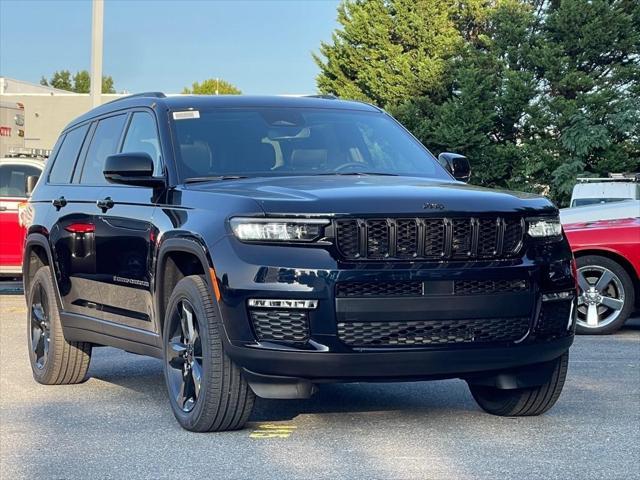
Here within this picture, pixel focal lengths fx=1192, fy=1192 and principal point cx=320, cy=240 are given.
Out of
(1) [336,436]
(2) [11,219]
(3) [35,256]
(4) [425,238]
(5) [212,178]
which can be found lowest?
(2) [11,219]

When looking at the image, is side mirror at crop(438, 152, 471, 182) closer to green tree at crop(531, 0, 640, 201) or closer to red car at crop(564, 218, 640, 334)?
red car at crop(564, 218, 640, 334)

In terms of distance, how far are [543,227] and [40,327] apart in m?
4.06

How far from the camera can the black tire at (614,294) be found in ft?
36.8

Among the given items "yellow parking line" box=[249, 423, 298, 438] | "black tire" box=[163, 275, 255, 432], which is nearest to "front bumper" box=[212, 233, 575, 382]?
"black tire" box=[163, 275, 255, 432]

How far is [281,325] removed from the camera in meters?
5.67

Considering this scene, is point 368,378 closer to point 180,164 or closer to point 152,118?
point 180,164

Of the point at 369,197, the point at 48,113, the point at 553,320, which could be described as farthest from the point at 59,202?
the point at 48,113

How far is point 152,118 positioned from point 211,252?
175cm

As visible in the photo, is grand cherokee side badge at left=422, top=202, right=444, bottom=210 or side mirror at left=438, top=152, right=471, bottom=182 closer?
grand cherokee side badge at left=422, top=202, right=444, bottom=210

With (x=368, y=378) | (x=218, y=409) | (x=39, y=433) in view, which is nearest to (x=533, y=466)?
(x=368, y=378)

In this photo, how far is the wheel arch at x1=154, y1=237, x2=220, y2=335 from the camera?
240 inches

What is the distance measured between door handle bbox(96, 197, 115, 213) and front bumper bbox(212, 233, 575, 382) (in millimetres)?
1710

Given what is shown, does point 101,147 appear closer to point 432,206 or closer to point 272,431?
point 272,431

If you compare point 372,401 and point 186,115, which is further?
point 372,401
